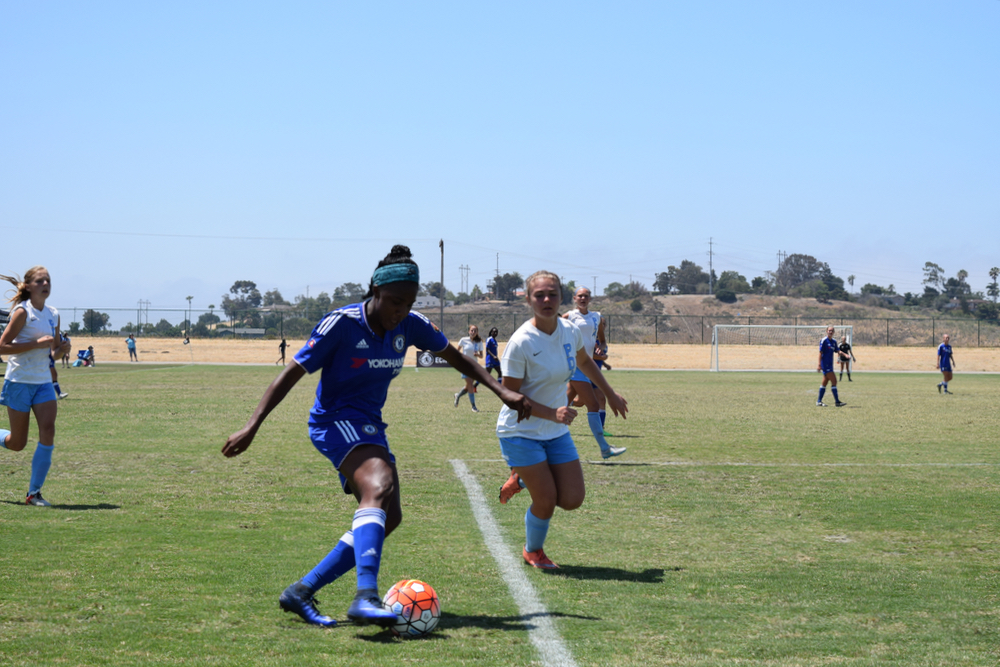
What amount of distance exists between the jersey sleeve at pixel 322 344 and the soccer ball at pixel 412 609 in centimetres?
124

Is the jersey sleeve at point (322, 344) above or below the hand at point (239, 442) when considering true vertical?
above

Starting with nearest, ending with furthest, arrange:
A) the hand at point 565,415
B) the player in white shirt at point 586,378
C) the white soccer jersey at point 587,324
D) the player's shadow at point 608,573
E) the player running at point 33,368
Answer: the hand at point 565,415
the player's shadow at point 608,573
the player running at point 33,368
the player in white shirt at point 586,378
the white soccer jersey at point 587,324

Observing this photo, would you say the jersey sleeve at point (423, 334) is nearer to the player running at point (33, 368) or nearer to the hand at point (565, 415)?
the hand at point (565, 415)

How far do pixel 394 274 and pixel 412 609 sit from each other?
170 centimetres

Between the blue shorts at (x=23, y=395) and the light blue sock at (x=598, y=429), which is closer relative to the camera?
the blue shorts at (x=23, y=395)

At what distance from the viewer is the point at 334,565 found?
4.87 m

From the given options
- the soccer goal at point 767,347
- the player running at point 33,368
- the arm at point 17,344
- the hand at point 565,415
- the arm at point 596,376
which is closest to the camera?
the hand at point 565,415

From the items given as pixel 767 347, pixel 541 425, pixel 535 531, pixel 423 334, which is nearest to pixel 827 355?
pixel 541 425

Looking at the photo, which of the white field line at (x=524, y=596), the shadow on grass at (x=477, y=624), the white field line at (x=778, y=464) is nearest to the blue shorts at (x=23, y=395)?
the white field line at (x=524, y=596)

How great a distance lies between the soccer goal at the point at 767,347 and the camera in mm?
56188

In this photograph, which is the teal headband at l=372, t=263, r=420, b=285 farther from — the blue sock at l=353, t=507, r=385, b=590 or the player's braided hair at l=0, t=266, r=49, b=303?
the player's braided hair at l=0, t=266, r=49, b=303

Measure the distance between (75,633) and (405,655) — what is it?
1694 millimetres

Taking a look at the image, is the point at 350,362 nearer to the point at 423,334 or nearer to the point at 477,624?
the point at 423,334

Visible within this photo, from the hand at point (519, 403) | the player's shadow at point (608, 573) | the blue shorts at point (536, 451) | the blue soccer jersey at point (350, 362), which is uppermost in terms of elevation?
the blue soccer jersey at point (350, 362)
